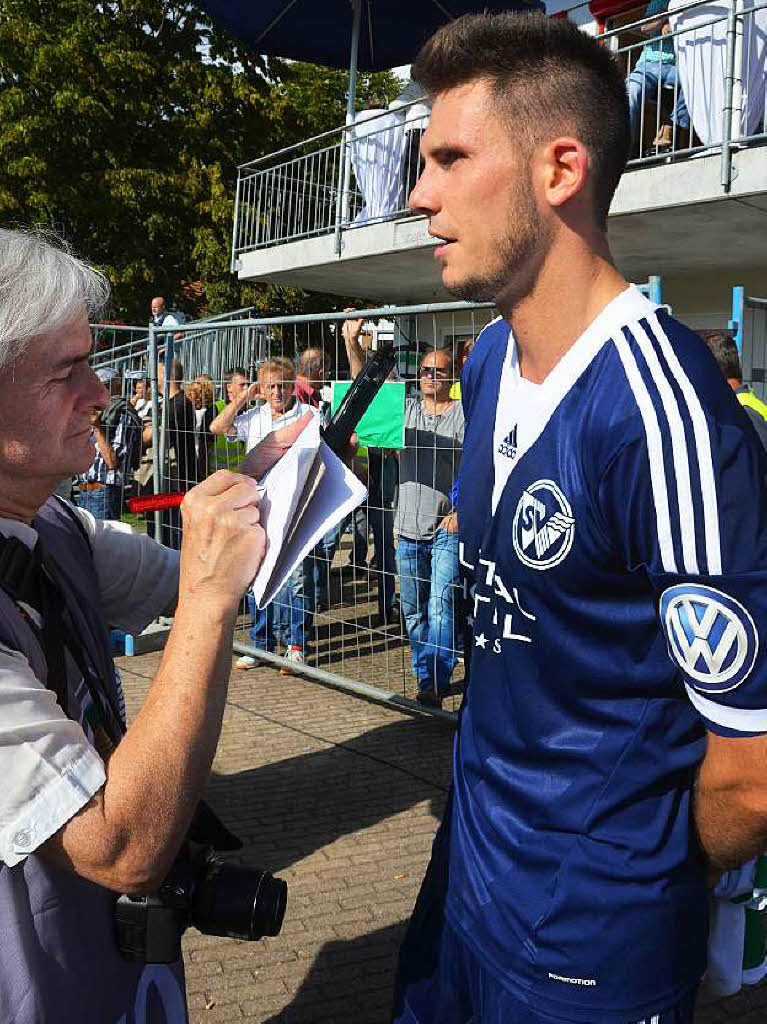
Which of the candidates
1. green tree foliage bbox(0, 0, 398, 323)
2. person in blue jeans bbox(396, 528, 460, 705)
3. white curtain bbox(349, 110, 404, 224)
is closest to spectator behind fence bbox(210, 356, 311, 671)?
person in blue jeans bbox(396, 528, 460, 705)

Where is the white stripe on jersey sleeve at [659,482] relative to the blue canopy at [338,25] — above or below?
below

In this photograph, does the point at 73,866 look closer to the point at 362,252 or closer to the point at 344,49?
the point at 362,252

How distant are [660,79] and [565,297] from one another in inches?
330

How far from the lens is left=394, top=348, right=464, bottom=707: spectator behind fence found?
214 inches

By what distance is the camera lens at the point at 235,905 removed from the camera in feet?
5.39

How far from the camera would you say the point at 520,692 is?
1604mm

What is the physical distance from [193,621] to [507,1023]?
845mm

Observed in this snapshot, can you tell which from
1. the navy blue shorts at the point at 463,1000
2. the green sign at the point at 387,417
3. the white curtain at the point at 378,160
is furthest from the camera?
the white curtain at the point at 378,160

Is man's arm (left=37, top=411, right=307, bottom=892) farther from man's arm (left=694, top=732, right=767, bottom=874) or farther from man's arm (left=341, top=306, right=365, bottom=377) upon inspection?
man's arm (left=341, top=306, right=365, bottom=377)

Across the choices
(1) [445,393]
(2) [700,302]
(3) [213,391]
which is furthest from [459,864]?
(2) [700,302]

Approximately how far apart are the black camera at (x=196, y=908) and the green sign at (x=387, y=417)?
366 centimetres

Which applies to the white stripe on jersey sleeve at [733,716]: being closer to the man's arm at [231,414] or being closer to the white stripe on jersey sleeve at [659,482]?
the white stripe on jersey sleeve at [659,482]

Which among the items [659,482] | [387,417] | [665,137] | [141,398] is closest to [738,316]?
[387,417]

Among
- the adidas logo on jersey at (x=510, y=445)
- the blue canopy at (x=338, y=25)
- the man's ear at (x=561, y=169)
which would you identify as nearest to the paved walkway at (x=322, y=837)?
the adidas logo on jersey at (x=510, y=445)
